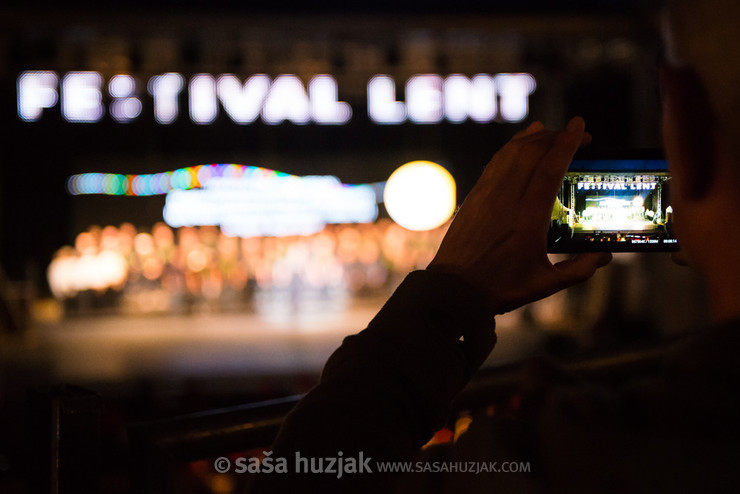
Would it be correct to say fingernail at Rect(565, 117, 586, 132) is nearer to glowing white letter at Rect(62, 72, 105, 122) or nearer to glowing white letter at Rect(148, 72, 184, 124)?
glowing white letter at Rect(148, 72, 184, 124)

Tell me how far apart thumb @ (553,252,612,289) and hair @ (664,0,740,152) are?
211 millimetres

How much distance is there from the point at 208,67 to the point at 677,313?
14.9ft

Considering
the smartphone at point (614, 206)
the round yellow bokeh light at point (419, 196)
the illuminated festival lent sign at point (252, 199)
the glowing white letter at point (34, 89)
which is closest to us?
the smartphone at point (614, 206)

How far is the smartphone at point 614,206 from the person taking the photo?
0.70 metres

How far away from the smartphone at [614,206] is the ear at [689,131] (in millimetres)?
279

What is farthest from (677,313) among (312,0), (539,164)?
(539,164)

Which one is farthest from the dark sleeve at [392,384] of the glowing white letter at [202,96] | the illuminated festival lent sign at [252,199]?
the illuminated festival lent sign at [252,199]

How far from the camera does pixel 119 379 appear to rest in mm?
5176

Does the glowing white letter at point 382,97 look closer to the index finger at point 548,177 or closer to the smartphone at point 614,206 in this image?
the smartphone at point 614,206

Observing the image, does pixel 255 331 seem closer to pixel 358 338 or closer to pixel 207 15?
pixel 207 15

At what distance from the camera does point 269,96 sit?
573 centimetres

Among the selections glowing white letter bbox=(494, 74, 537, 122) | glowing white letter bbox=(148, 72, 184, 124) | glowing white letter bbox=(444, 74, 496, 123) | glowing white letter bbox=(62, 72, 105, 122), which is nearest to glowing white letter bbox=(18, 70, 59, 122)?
glowing white letter bbox=(62, 72, 105, 122)

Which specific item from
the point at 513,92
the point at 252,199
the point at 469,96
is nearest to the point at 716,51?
the point at 469,96

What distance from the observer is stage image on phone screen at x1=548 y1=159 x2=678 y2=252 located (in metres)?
0.70
